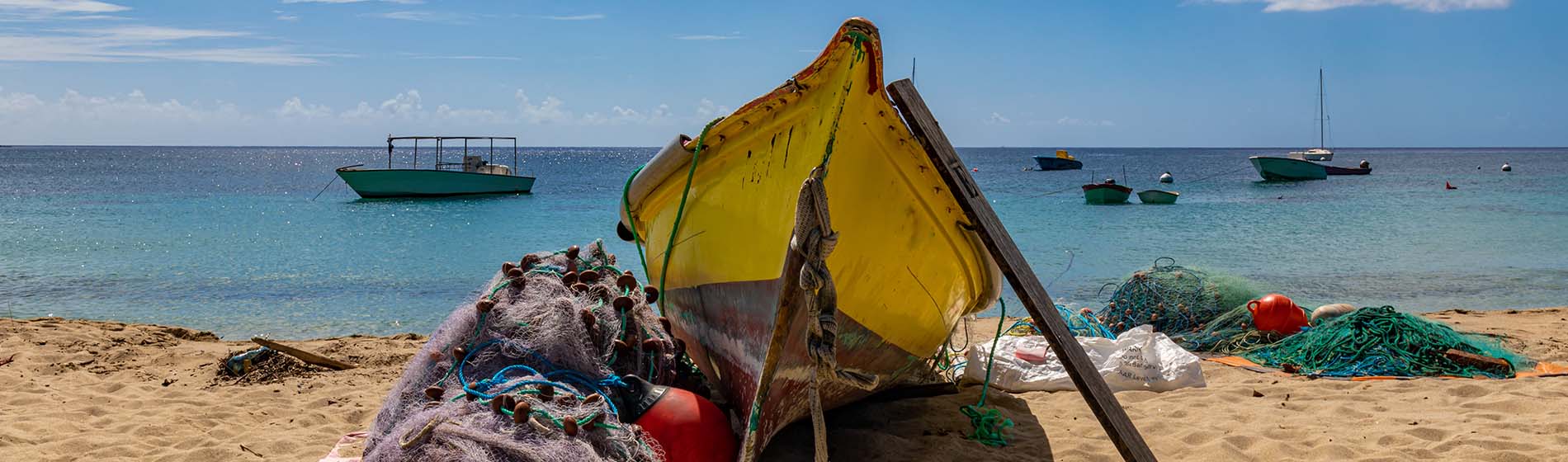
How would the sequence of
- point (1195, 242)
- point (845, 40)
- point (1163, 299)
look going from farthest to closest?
point (1195, 242) → point (1163, 299) → point (845, 40)

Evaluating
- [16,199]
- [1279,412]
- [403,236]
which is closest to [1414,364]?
[1279,412]

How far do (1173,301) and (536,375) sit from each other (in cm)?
515

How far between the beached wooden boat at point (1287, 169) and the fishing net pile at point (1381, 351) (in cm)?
4587

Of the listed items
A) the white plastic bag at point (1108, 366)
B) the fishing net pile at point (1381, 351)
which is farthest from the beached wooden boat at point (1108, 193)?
the white plastic bag at point (1108, 366)

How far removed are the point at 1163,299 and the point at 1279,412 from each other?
→ 2397 millimetres

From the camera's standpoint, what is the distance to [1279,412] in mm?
5000

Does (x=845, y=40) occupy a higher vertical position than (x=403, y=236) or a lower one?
higher

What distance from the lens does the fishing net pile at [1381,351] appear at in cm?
584

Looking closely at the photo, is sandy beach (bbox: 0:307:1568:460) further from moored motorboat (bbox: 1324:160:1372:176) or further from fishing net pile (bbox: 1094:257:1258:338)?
moored motorboat (bbox: 1324:160:1372:176)

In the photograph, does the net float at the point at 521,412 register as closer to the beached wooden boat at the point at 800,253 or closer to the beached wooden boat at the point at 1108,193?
the beached wooden boat at the point at 800,253

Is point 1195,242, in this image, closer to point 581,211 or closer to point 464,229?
point 464,229

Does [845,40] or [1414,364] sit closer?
[845,40]

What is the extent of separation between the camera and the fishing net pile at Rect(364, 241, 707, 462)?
3.36 m

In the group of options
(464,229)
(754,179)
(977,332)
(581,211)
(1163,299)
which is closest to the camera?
(754,179)
